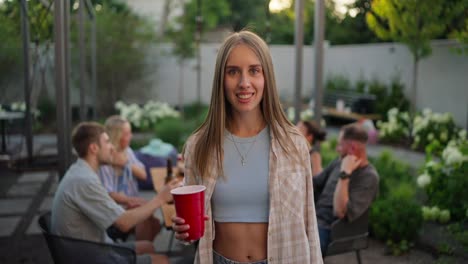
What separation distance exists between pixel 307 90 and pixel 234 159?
1436 centimetres

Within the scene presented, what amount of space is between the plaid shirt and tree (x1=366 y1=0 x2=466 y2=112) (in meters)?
3.88

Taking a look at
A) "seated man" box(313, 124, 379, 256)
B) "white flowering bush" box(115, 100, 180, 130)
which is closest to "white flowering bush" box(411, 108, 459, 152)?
"white flowering bush" box(115, 100, 180, 130)

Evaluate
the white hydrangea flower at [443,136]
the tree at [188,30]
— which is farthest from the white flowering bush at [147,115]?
the white hydrangea flower at [443,136]

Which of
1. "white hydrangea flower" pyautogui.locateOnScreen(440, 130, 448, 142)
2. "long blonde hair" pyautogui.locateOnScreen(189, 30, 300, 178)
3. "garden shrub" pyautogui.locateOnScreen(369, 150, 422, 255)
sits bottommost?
"garden shrub" pyautogui.locateOnScreen(369, 150, 422, 255)

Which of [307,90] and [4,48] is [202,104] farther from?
[4,48]

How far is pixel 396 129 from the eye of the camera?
9.67 metres

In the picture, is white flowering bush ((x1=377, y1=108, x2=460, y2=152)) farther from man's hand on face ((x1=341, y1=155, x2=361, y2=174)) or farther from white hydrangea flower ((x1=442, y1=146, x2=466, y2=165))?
man's hand on face ((x1=341, y1=155, x2=361, y2=174))

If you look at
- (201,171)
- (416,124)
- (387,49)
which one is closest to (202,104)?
(387,49)

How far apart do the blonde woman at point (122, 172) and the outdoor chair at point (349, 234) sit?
5.06ft

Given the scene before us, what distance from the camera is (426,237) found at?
4.21 meters

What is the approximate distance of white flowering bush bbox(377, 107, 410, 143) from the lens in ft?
31.7

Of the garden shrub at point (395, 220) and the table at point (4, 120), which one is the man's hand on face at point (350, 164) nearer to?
the garden shrub at point (395, 220)

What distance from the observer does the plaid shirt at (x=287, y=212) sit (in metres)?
1.65

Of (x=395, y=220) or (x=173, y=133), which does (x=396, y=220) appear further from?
(x=173, y=133)
